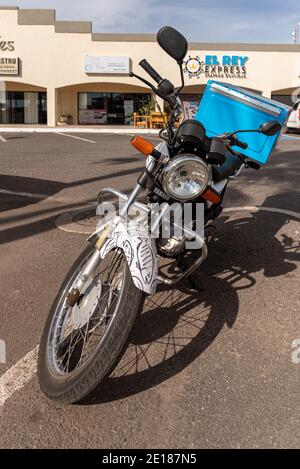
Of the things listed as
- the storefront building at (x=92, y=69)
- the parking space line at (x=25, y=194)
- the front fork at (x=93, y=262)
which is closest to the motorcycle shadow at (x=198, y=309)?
the front fork at (x=93, y=262)

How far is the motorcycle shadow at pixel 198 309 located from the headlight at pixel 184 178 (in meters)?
1.05

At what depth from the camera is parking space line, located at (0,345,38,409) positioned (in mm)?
2637

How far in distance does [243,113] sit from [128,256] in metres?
2.17

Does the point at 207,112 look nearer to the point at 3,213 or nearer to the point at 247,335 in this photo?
the point at 247,335

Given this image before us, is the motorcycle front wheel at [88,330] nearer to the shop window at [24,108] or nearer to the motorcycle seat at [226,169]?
the motorcycle seat at [226,169]

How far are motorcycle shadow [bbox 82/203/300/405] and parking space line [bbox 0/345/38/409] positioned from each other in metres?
0.44

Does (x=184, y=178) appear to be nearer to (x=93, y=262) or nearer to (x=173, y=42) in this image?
(x=93, y=262)

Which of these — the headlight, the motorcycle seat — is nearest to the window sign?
the motorcycle seat

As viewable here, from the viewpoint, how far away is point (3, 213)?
6.16 meters

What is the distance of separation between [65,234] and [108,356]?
3.19 meters

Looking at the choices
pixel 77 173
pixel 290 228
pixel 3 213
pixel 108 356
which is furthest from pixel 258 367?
pixel 77 173

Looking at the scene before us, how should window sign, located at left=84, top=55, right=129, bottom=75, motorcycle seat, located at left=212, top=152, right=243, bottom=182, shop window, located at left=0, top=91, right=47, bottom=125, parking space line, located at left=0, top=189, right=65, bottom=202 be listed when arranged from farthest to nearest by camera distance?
shop window, located at left=0, top=91, right=47, bottom=125, window sign, located at left=84, top=55, right=129, bottom=75, parking space line, located at left=0, top=189, right=65, bottom=202, motorcycle seat, located at left=212, top=152, right=243, bottom=182

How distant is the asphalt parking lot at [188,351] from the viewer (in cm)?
236

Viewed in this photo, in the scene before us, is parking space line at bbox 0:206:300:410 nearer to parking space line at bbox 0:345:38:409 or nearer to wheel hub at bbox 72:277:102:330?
parking space line at bbox 0:345:38:409
